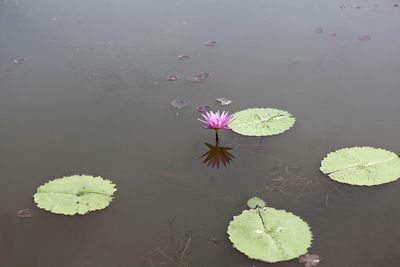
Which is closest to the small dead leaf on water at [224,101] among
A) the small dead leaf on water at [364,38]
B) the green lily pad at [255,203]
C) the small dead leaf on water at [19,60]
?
the green lily pad at [255,203]

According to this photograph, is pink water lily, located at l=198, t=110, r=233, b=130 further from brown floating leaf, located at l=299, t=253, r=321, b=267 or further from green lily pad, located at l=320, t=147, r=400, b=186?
brown floating leaf, located at l=299, t=253, r=321, b=267

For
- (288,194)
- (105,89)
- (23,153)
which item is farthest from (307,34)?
(23,153)

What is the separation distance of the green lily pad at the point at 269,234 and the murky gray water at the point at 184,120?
6 cm

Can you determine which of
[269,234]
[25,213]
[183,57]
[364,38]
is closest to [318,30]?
[364,38]

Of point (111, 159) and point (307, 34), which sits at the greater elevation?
point (307, 34)

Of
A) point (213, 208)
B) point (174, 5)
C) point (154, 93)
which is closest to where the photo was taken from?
point (213, 208)

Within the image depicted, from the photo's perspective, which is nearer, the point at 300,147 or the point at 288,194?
the point at 288,194

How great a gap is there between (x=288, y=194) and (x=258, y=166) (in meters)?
0.32

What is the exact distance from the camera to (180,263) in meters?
2.55

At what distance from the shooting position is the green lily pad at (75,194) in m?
2.90

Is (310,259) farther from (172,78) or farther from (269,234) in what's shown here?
(172,78)

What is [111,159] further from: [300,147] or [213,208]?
[300,147]

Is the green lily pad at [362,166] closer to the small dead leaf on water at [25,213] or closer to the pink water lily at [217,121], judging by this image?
the pink water lily at [217,121]

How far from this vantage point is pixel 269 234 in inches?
102
